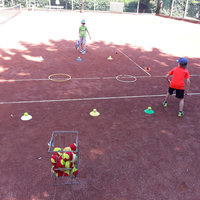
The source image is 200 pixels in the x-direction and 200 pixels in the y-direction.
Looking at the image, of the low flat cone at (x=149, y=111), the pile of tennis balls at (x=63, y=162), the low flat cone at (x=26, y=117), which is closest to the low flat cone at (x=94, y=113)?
the low flat cone at (x=149, y=111)

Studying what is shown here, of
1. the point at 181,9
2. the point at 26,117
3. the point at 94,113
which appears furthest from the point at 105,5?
the point at 26,117

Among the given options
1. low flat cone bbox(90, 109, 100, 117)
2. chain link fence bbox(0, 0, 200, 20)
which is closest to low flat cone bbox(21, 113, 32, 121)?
low flat cone bbox(90, 109, 100, 117)

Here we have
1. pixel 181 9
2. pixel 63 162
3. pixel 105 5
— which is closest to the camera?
pixel 63 162

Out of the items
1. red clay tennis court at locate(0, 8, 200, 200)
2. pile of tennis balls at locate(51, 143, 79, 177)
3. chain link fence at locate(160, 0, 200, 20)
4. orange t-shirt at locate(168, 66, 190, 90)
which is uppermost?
chain link fence at locate(160, 0, 200, 20)

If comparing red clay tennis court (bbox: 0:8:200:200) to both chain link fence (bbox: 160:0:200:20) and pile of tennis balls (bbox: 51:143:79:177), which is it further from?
chain link fence (bbox: 160:0:200:20)

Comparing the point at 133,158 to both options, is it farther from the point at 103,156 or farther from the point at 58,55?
the point at 58,55

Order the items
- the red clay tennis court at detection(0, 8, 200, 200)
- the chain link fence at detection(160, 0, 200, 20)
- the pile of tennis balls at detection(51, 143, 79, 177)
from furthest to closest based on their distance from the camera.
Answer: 1. the chain link fence at detection(160, 0, 200, 20)
2. the red clay tennis court at detection(0, 8, 200, 200)
3. the pile of tennis balls at detection(51, 143, 79, 177)

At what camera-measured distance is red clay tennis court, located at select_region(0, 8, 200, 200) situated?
440 cm

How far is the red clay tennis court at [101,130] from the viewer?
4398mm

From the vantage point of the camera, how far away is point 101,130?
20.6 ft

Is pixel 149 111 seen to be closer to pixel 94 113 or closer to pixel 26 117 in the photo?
pixel 94 113

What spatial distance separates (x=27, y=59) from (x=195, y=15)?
42474mm

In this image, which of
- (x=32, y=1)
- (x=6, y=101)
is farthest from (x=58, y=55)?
(x=32, y=1)

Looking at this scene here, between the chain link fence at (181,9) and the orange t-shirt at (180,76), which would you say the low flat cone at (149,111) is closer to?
the orange t-shirt at (180,76)
